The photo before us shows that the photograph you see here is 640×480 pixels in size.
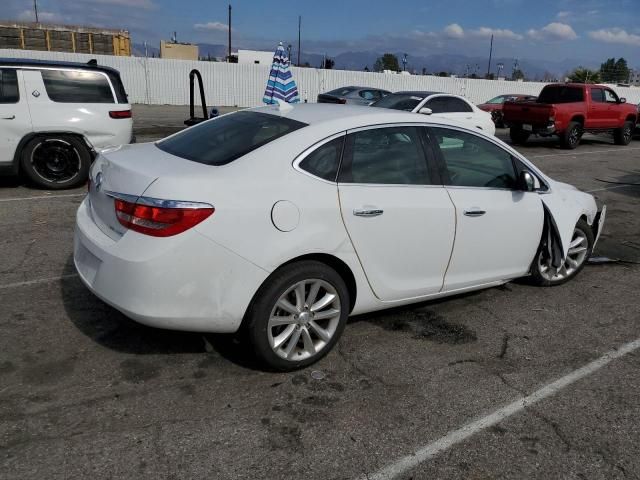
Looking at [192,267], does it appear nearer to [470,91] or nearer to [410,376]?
[410,376]

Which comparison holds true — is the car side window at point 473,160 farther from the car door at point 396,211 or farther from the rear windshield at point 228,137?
the rear windshield at point 228,137

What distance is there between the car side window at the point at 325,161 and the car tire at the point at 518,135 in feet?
48.8

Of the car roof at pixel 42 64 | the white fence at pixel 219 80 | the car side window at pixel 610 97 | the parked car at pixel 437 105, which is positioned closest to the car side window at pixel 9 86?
the car roof at pixel 42 64

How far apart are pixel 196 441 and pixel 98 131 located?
21.5 ft

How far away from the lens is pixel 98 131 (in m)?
8.12

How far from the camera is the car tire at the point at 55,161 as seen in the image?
787cm

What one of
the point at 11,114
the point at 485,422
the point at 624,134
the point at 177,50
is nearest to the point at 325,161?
the point at 485,422

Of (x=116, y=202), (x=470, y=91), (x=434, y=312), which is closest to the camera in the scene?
(x=116, y=202)

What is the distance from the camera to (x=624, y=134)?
1878 centimetres

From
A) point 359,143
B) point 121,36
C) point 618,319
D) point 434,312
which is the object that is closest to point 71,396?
point 359,143

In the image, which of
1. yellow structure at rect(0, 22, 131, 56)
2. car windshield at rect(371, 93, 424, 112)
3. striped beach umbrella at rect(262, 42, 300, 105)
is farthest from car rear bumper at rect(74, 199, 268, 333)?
yellow structure at rect(0, 22, 131, 56)

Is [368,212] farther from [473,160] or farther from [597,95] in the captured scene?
[597,95]

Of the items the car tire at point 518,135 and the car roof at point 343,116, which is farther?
the car tire at point 518,135

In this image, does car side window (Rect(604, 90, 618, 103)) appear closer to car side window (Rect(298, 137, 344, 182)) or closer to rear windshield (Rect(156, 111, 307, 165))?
rear windshield (Rect(156, 111, 307, 165))
